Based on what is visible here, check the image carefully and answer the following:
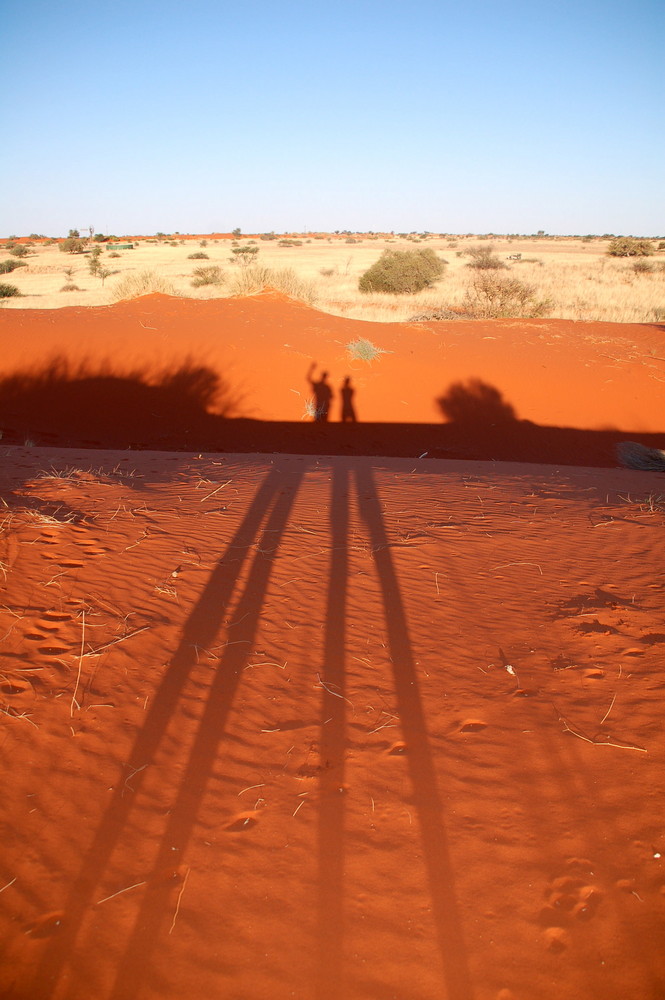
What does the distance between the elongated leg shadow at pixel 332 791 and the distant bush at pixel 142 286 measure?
19.9 meters

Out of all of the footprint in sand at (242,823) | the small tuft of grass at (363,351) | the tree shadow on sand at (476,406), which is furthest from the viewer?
the small tuft of grass at (363,351)

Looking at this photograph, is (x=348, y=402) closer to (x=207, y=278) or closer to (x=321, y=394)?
(x=321, y=394)

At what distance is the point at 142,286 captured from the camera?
22000 mm

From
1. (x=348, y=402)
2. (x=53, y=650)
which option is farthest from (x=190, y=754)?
(x=348, y=402)

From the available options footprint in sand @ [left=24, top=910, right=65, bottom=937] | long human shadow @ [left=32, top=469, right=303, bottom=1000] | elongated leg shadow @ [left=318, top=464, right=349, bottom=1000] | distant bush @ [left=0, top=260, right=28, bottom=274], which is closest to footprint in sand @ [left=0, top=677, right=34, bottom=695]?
long human shadow @ [left=32, top=469, right=303, bottom=1000]

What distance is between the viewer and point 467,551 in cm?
532

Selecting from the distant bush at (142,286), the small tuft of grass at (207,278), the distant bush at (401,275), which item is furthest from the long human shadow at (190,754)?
the distant bush at (401,275)

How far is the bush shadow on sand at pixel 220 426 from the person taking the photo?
12.8 metres

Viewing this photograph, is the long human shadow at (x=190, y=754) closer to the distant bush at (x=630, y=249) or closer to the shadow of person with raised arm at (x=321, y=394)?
the shadow of person with raised arm at (x=321, y=394)

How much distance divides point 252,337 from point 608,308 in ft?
50.0

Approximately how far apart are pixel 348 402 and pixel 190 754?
1176 cm

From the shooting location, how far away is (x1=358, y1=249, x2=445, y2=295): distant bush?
27.5 m

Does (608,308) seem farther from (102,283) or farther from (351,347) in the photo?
(102,283)

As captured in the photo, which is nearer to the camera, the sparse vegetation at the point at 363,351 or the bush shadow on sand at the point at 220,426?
the bush shadow on sand at the point at 220,426
